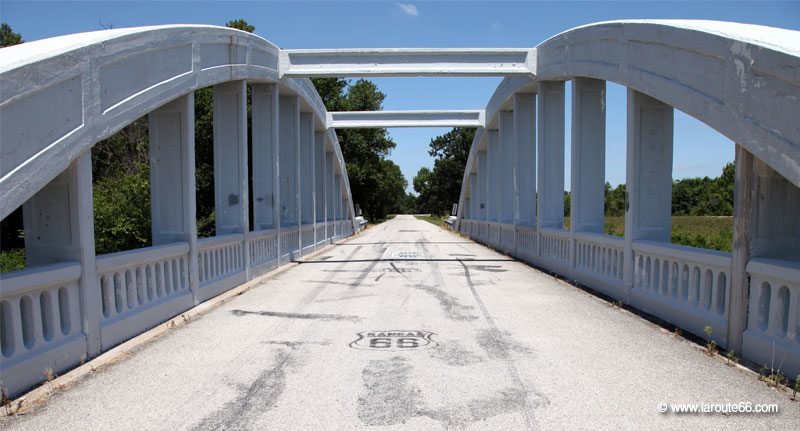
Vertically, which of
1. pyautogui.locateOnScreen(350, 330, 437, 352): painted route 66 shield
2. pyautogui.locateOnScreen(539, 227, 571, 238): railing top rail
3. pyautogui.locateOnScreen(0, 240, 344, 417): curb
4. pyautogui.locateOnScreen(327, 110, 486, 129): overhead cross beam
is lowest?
pyautogui.locateOnScreen(350, 330, 437, 352): painted route 66 shield

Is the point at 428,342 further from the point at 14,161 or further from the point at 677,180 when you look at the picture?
the point at 677,180

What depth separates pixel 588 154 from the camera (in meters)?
11.7

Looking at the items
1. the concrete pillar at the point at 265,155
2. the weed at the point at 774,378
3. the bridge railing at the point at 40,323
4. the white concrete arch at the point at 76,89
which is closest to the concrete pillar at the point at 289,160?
the concrete pillar at the point at 265,155

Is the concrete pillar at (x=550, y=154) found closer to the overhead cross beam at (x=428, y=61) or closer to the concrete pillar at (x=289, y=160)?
the overhead cross beam at (x=428, y=61)

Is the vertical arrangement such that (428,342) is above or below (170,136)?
below

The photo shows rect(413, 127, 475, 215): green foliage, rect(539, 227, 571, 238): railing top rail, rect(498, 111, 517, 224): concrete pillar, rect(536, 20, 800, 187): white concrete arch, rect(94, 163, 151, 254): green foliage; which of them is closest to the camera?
rect(536, 20, 800, 187): white concrete arch

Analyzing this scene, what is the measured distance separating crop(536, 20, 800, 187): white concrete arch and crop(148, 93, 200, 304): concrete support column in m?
6.53

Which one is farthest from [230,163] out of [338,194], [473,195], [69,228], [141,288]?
[473,195]

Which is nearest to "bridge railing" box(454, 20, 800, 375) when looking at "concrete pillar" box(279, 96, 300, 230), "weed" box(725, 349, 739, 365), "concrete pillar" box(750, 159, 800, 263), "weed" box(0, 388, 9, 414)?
"concrete pillar" box(750, 159, 800, 263)

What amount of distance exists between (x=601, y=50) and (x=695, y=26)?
336cm

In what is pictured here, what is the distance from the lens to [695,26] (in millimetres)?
6809

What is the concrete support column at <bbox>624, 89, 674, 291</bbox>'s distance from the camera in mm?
8508

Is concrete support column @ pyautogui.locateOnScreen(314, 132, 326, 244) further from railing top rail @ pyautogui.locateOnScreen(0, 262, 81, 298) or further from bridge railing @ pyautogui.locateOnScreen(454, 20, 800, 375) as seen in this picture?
railing top rail @ pyautogui.locateOnScreen(0, 262, 81, 298)

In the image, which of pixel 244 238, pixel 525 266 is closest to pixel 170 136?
pixel 244 238
